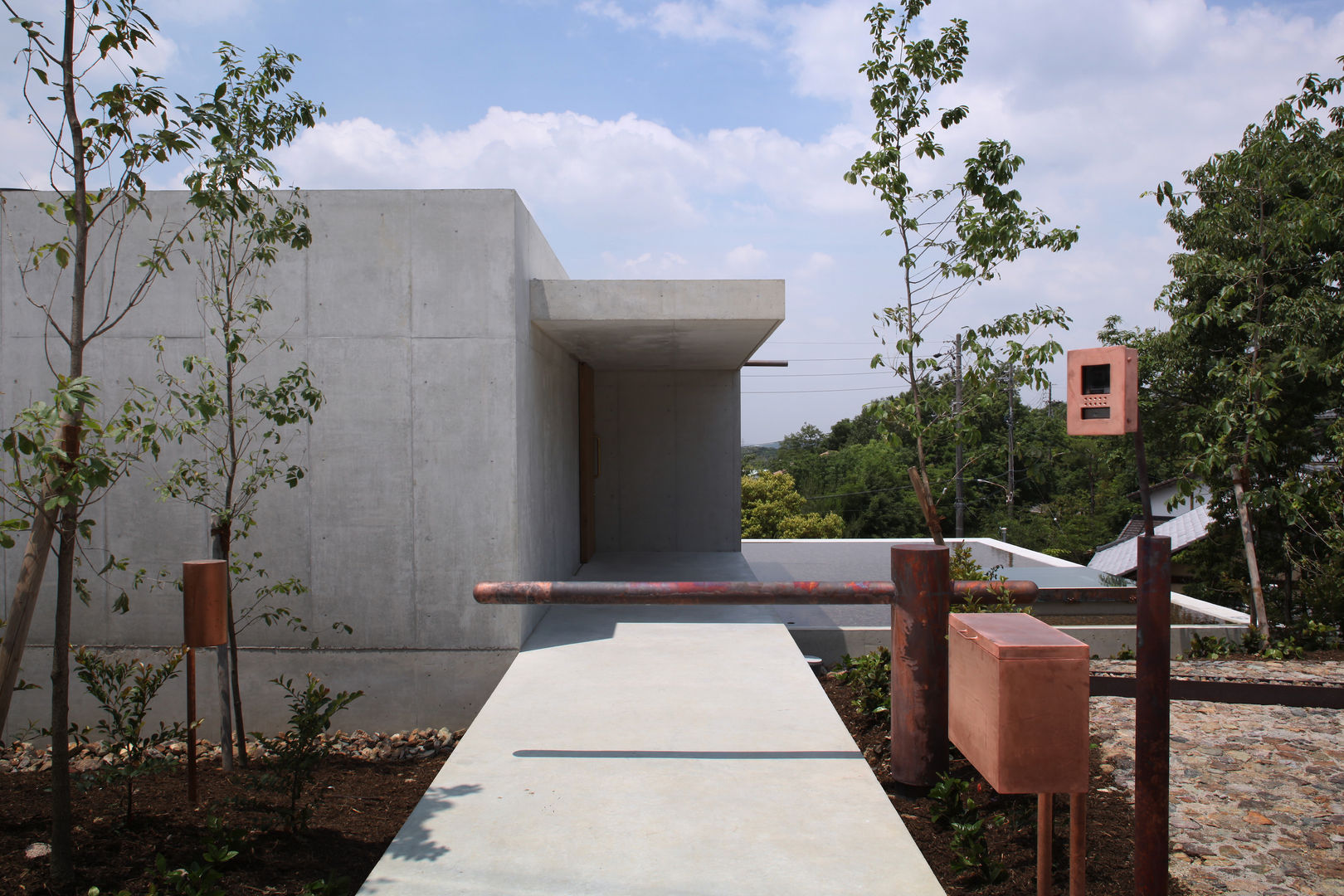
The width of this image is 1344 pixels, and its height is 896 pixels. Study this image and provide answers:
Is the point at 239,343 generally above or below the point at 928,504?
above

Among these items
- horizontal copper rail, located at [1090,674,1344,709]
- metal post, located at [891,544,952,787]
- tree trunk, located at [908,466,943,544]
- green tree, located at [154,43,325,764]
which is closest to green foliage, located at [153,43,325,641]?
green tree, located at [154,43,325,764]

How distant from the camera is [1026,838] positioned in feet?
10.2

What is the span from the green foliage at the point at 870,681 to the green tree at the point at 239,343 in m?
3.34

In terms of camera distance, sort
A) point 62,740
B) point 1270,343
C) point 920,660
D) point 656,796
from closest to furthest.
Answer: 1. point 62,740
2. point 920,660
3. point 656,796
4. point 1270,343

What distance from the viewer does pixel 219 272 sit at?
5445mm

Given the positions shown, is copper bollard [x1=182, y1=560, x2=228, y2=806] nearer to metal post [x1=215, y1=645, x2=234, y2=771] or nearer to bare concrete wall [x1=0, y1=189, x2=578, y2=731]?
metal post [x1=215, y1=645, x2=234, y2=771]

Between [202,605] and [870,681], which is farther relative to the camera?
[870,681]

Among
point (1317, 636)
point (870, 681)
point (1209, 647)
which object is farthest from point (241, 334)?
point (1317, 636)

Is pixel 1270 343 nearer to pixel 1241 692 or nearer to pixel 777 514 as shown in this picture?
pixel 1241 692

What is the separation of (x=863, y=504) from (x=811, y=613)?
4612cm

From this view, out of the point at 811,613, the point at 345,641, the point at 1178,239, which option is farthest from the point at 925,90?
the point at 1178,239

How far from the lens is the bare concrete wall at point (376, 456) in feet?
18.1

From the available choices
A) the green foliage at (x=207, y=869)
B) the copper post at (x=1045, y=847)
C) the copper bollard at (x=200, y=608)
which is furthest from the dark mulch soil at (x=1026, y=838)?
the copper bollard at (x=200, y=608)

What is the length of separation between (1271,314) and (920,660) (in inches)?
415
